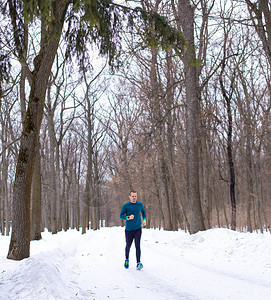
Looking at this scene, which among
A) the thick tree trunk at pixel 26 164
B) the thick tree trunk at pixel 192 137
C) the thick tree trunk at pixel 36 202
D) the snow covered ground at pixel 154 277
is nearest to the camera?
the snow covered ground at pixel 154 277

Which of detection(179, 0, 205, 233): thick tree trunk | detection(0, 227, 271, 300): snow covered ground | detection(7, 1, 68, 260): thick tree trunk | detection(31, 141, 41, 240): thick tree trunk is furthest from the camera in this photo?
detection(31, 141, 41, 240): thick tree trunk

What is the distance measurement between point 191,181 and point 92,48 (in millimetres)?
7172

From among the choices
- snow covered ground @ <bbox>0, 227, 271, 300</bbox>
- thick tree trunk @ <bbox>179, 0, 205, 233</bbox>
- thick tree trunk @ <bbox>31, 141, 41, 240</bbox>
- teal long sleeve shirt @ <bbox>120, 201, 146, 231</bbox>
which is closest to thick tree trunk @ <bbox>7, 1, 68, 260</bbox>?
snow covered ground @ <bbox>0, 227, 271, 300</bbox>

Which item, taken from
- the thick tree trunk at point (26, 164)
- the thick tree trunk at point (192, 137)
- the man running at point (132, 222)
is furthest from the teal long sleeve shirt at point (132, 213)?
the thick tree trunk at point (192, 137)

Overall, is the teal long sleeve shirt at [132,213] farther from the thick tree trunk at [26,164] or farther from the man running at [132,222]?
the thick tree trunk at [26,164]

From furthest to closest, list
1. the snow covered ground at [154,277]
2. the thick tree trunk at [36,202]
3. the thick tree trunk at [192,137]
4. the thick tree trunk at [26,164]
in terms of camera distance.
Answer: the thick tree trunk at [36,202] < the thick tree trunk at [192,137] < the thick tree trunk at [26,164] < the snow covered ground at [154,277]

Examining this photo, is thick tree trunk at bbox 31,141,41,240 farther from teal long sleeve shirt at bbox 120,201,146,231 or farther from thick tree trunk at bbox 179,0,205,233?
teal long sleeve shirt at bbox 120,201,146,231

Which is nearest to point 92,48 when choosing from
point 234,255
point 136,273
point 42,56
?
point 42,56

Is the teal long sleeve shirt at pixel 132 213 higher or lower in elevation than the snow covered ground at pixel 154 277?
higher

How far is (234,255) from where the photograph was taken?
27.4 ft

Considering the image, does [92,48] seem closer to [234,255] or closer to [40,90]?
[40,90]

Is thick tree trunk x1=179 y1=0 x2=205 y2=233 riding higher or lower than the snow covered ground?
higher

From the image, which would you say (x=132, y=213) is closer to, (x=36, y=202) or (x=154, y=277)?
(x=154, y=277)

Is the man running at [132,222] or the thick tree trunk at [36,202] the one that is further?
the thick tree trunk at [36,202]
